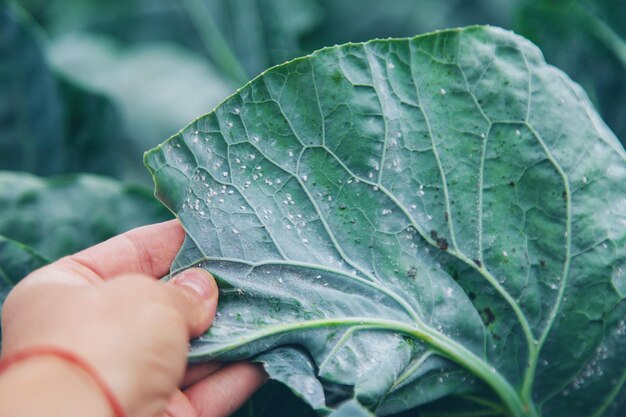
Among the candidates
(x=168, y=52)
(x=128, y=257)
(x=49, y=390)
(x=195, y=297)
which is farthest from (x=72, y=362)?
(x=168, y=52)

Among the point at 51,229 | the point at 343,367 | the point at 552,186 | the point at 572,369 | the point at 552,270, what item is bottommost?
the point at 51,229

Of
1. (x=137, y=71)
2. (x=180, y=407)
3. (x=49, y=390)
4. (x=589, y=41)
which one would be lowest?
(x=137, y=71)

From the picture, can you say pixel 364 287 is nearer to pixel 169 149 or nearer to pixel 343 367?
pixel 343 367

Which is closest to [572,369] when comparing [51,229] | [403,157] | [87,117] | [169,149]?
[403,157]

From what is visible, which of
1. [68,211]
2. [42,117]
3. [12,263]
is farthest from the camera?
[42,117]

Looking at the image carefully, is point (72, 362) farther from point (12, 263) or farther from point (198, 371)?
point (12, 263)

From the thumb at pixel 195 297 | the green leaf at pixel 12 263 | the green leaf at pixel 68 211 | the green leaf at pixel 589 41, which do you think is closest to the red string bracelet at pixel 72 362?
the thumb at pixel 195 297

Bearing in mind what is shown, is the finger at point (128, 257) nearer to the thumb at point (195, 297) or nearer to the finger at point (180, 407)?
the thumb at point (195, 297)
